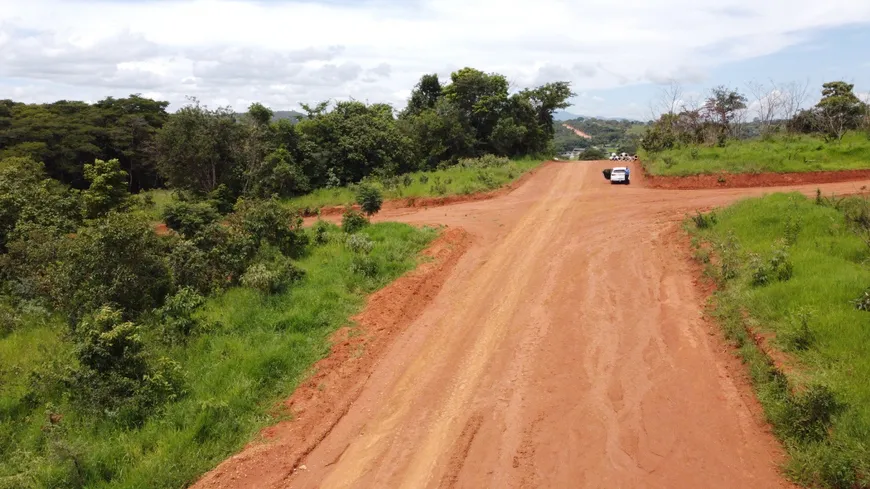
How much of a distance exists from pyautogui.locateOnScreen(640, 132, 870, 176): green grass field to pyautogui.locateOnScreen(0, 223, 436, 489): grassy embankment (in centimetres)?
1860

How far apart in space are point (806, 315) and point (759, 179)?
17.2m

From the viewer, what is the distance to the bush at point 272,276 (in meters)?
11.0

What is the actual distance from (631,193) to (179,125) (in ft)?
70.8

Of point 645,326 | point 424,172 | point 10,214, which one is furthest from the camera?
point 424,172

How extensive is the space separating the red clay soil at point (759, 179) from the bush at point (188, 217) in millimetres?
19475

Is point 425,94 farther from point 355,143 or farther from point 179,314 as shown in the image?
point 179,314

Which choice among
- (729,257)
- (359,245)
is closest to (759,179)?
(729,257)

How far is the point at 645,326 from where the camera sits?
32.8 feet

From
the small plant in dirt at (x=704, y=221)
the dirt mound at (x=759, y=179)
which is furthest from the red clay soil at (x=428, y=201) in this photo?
the small plant in dirt at (x=704, y=221)

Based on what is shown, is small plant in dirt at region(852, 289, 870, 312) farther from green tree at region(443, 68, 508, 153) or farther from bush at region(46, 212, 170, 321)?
green tree at region(443, 68, 508, 153)

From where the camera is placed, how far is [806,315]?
8.27 metres

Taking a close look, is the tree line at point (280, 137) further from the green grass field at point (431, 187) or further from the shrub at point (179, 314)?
the shrub at point (179, 314)

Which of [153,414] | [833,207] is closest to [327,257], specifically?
Result: [153,414]

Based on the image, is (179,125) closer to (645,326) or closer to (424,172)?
(424,172)
